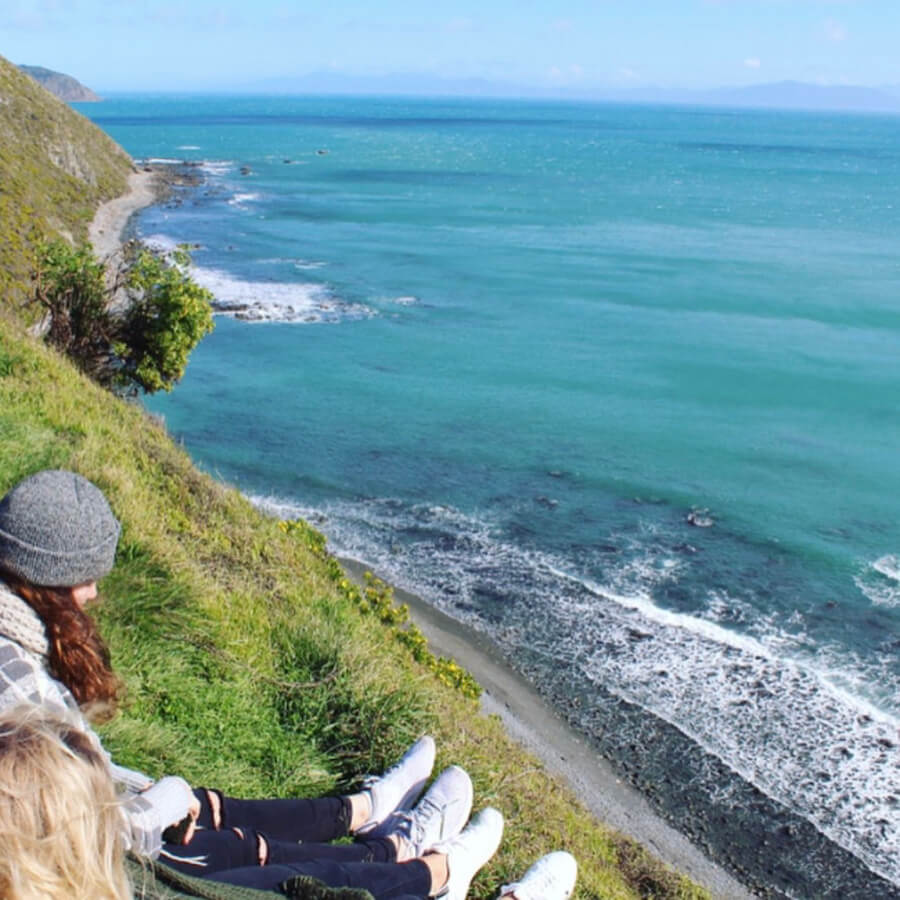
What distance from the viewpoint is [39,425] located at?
11.4 meters

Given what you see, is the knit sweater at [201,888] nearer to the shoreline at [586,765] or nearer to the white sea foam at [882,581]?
the shoreline at [586,765]

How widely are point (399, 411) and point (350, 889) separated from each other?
1170 inches

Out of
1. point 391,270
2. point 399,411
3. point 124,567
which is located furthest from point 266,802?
point 391,270

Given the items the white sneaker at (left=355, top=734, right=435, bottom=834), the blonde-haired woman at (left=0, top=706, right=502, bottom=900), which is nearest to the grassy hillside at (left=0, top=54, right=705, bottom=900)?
the white sneaker at (left=355, top=734, right=435, bottom=834)

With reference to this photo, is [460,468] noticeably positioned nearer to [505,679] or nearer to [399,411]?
[399,411]

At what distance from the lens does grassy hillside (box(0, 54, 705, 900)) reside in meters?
6.99

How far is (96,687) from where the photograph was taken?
4914 mm

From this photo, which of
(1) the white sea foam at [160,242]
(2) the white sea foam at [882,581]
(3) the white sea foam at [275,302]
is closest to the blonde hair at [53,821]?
(2) the white sea foam at [882,581]

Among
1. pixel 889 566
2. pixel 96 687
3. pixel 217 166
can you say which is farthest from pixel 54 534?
pixel 217 166

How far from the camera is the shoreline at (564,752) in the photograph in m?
14.2

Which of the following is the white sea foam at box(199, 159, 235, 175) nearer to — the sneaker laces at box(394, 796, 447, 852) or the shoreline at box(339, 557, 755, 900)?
the shoreline at box(339, 557, 755, 900)

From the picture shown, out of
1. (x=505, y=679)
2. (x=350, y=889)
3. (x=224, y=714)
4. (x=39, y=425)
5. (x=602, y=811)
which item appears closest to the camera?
(x=350, y=889)

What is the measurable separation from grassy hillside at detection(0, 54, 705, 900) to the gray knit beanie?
6.93 feet

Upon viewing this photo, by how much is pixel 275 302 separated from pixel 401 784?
4231cm
